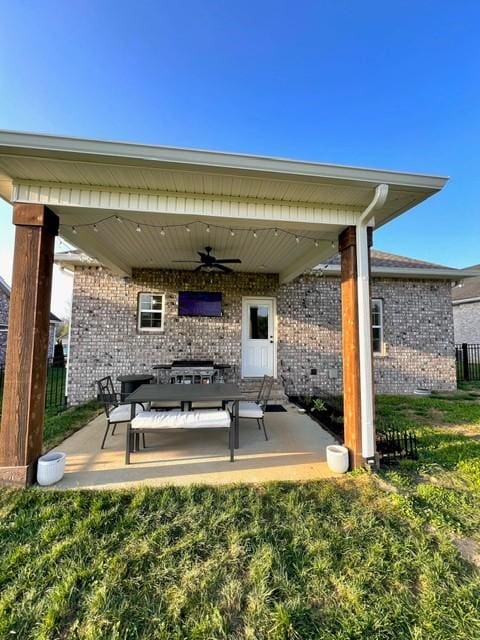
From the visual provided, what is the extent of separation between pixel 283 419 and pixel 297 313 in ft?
10.0

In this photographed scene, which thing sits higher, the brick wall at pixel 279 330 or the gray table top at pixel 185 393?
the brick wall at pixel 279 330

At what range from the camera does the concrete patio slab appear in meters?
3.15

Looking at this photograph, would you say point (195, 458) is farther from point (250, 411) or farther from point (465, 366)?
point (465, 366)

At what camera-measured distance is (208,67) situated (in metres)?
6.92

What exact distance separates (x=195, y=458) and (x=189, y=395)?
0.78m

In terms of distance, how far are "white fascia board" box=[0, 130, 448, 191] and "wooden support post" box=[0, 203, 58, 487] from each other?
0.67 m

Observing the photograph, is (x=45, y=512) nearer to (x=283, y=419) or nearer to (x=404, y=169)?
(x=283, y=419)

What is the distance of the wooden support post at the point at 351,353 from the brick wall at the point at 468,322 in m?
16.0

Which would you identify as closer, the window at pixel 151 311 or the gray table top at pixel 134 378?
the gray table top at pixel 134 378

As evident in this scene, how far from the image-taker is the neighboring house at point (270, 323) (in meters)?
7.00

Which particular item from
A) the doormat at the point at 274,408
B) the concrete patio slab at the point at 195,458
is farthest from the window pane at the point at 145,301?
the doormat at the point at 274,408

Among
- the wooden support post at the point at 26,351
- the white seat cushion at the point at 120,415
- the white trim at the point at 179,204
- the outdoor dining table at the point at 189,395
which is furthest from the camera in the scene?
the white seat cushion at the point at 120,415

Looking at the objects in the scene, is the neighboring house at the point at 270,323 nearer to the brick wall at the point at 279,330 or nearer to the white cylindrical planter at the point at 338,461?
the brick wall at the point at 279,330

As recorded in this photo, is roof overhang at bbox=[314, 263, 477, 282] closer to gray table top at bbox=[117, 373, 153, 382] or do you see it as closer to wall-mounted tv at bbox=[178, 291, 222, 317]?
wall-mounted tv at bbox=[178, 291, 222, 317]
